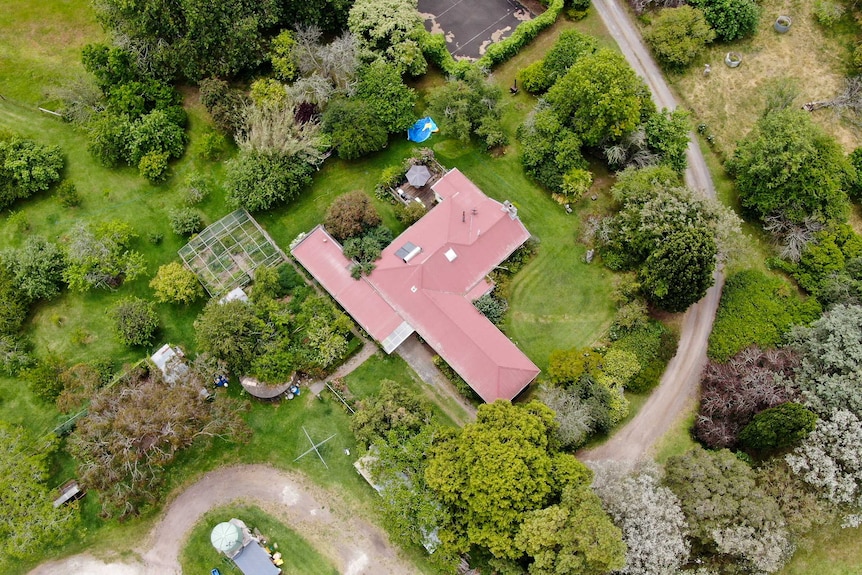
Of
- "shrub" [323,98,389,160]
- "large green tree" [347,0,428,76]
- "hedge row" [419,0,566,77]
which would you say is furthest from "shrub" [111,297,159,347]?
"hedge row" [419,0,566,77]

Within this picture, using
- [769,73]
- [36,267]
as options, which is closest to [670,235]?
[769,73]

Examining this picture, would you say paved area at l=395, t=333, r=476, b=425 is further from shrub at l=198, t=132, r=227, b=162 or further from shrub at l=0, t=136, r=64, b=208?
shrub at l=0, t=136, r=64, b=208

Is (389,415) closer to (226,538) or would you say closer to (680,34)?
(226,538)

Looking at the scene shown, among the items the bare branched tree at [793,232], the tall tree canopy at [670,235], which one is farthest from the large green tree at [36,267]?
the bare branched tree at [793,232]

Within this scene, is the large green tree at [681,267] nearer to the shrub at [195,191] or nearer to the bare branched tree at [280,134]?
the bare branched tree at [280,134]

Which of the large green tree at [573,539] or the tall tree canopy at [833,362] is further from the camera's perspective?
the tall tree canopy at [833,362]
